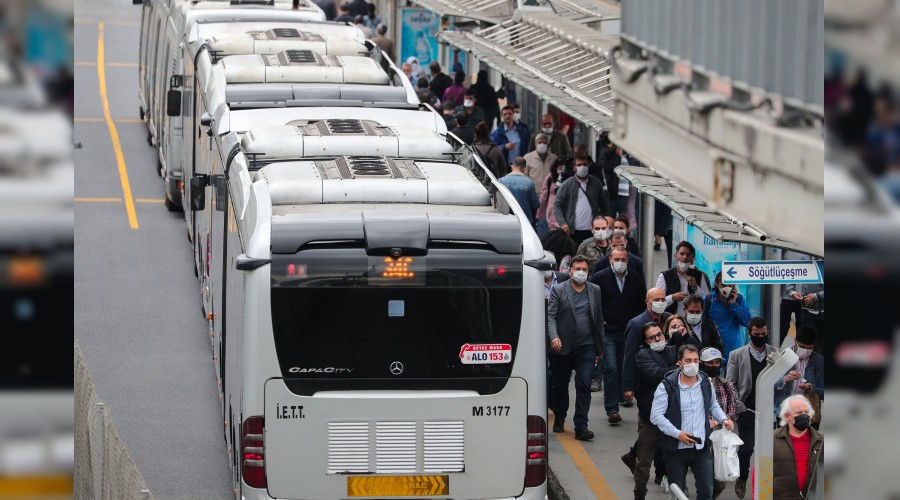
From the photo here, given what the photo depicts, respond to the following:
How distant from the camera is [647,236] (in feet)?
63.5

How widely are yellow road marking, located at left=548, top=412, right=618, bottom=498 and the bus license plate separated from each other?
101 inches

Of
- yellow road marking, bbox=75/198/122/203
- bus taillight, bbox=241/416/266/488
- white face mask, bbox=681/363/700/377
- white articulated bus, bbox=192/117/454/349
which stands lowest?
yellow road marking, bbox=75/198/122/203

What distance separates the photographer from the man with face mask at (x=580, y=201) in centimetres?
1912

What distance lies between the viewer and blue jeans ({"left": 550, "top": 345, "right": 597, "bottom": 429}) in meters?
14.2

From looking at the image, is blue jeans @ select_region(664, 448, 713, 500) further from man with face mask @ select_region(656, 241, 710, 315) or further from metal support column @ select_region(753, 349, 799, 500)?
man with face mask @ select_region(656, 241, 710, 315)

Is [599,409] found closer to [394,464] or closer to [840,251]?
[394,464]

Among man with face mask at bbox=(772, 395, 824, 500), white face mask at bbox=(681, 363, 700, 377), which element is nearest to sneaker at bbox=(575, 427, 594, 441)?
white face mask at bbox=(681, 363, 700, 377)

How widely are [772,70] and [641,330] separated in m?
5.66

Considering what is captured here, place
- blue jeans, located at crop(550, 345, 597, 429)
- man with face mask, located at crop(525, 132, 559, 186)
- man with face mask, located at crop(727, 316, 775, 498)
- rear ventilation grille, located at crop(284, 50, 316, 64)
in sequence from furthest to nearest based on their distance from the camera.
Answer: man with face mask, located at crop(525, 132, 559, 186), rear ventilation grille, located at crop(284, 50, 316, 64), blue jeans, located at crop(550, 345, 597, 429), man with face mask, located at crop(727, 316, 775, 498)

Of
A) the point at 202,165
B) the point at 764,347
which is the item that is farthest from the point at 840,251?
the point at 202,165

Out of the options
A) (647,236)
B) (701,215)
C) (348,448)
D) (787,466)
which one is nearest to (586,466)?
(701,215)

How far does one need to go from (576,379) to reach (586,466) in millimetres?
1044

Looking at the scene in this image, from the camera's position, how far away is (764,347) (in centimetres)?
1248

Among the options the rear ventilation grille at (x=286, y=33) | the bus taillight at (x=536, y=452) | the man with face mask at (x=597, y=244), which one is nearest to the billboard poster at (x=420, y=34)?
the rear ventilation grille at (x=286, y=33)
